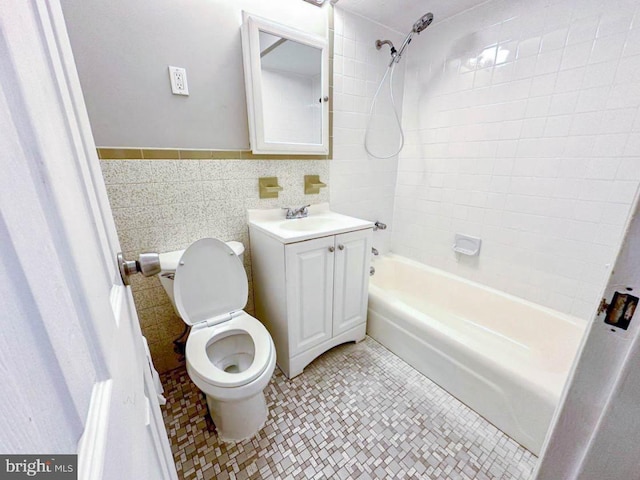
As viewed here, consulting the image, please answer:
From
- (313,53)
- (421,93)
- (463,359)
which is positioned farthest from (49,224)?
(421,93)

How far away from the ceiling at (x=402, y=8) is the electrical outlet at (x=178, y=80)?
1029 mm

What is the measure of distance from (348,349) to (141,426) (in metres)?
1.48

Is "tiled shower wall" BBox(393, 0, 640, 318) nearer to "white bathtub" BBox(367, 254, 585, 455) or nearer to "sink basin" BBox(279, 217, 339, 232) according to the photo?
"white bathtub" BBox(367, 254, 585, 455)

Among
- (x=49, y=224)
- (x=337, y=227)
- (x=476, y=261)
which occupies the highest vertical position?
(x=49, y=224)

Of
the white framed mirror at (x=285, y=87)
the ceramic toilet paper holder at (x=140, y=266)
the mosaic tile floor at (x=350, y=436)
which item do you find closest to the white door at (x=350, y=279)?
the mosaic tile floor at (x=350, y=436)

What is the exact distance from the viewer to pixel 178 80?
4.04 feet

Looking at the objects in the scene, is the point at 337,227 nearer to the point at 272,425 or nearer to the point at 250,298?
the point at 250,298

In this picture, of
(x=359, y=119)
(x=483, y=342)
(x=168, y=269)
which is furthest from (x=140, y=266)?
(x=359, y=119)

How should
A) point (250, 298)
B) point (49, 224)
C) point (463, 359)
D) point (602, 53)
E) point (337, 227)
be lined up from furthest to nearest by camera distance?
point (250, 298)
point (337, 227)
point (463, 359)
point (602, 53)
point (49, 224)

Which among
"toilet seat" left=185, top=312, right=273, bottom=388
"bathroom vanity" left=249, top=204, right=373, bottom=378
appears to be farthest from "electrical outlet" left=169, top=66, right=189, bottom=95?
"toilet seat" left=185, top=312, right=273, bottom=388

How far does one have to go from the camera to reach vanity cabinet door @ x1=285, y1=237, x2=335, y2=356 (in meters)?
1.35

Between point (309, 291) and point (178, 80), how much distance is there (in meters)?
1.23

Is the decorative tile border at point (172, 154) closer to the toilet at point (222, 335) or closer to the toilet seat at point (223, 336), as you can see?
the toilet at point (222, 335)

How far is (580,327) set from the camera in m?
1.42
